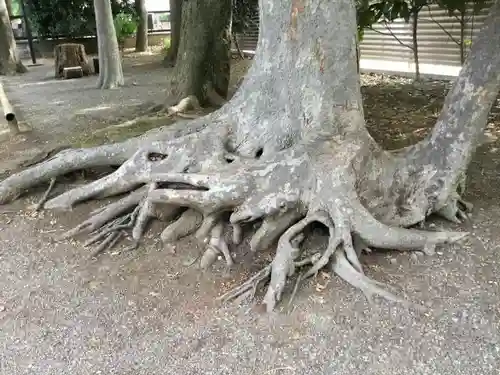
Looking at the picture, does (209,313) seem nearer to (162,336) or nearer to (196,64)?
(162,336)

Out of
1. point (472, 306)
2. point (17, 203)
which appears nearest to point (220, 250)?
point (472, 306)

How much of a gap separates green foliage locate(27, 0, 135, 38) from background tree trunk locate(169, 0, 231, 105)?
454 inches

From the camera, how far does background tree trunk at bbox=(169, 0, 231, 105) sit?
24.1ft

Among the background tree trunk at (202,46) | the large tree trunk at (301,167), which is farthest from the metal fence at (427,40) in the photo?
the large tree trunk at (301,167)

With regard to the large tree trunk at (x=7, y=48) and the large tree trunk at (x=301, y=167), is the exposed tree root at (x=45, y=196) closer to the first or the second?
the large tree trunk at (x=301, y=167)

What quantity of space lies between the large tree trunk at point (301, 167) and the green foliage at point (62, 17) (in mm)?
14744

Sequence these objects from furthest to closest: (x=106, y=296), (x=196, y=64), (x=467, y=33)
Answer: (x=467, y=33)
(x=196, y=64)
(x=106, y=296)

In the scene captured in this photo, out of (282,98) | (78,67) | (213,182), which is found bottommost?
(78,67)

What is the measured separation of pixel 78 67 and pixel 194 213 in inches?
388

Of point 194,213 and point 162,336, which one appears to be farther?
point 194,213

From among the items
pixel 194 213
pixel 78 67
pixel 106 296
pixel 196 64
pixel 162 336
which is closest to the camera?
pixel 162 336

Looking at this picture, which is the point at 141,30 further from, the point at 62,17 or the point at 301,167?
the point at 301,167

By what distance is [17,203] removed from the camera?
4.85 m

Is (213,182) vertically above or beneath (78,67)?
above
